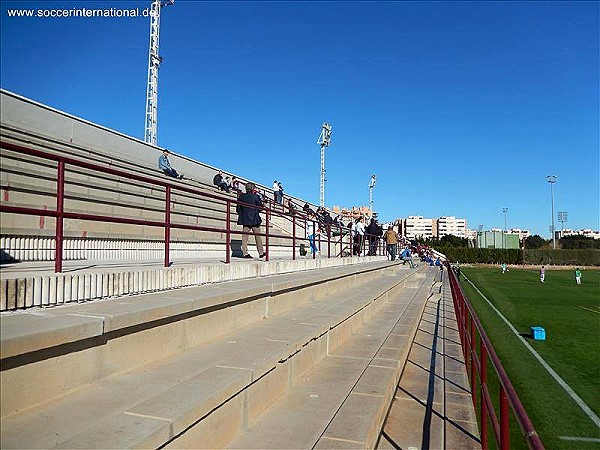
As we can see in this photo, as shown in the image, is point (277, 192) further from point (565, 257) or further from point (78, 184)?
point (565, 257)

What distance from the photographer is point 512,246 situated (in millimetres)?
80625

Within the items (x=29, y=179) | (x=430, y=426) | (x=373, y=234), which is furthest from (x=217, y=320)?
(x=373, y=234)

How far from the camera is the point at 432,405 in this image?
5.14 meters

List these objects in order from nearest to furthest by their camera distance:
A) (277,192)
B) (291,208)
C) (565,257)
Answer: (291,208) < (277,192) < (565,257)

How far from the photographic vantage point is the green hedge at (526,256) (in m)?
79.3

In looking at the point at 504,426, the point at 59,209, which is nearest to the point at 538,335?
the point at 504,426

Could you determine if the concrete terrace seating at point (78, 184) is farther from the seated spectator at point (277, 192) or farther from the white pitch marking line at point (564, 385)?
the white pitch marking line at point (564, 385)

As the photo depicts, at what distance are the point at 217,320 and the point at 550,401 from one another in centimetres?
826

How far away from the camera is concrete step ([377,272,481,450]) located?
417cm

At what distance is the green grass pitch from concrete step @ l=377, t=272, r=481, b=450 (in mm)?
1570

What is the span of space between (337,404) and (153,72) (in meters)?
28.5

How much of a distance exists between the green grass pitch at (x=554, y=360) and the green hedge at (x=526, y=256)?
5713 centimetres

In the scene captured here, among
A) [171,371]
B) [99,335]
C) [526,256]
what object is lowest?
[526,256]

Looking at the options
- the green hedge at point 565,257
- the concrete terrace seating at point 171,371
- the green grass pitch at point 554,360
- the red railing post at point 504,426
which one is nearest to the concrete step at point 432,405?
the concrete terrace seating at point 171,371
